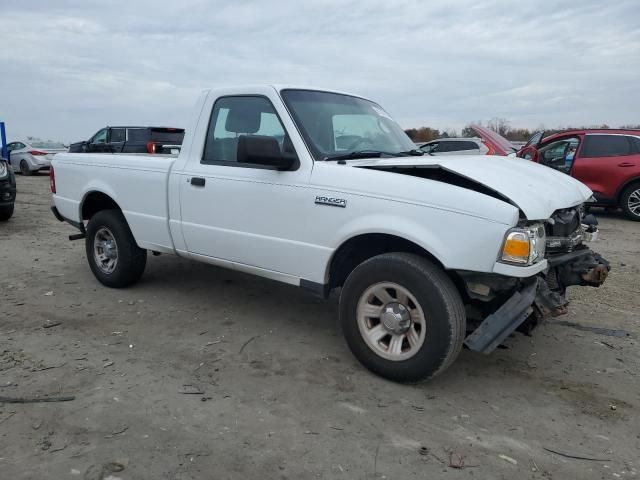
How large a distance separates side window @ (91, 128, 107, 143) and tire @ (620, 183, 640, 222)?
44.8 ft

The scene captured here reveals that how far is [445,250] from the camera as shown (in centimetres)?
313

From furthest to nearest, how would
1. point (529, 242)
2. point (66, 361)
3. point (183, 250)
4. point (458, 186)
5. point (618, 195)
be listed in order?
point (618, 195)
point (183, 250)
point (66, 361)
point (458, 186)
point (529, 242)

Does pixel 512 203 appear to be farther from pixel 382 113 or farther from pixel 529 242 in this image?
pixel 382 113

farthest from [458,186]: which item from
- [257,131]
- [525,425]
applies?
[257,131]

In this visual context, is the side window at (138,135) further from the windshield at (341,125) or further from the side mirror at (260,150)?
the side mirror at (260,150)

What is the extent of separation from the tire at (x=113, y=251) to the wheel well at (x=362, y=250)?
2400mm

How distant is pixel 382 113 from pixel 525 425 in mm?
2999

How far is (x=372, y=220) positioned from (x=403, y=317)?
0.66m

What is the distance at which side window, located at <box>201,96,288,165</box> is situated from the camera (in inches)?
161

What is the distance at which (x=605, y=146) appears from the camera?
1043cm

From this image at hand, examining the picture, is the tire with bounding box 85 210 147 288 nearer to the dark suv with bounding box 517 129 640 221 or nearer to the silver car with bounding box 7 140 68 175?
the dark suv with bounding box 517 129 640 221

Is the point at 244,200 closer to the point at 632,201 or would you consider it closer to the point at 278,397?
the point at 278,397

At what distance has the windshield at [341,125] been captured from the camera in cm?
396

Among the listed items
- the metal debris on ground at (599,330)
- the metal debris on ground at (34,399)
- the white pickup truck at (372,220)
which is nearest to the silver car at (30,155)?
the white pickup truck at (372,220)
